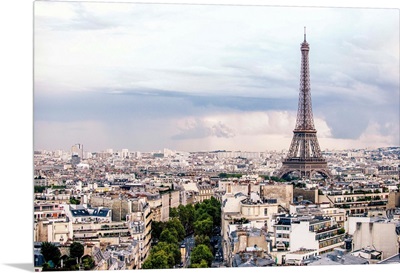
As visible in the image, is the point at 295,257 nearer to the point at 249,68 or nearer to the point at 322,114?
the point at 249,68

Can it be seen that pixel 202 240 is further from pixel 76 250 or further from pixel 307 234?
pixel 76 250

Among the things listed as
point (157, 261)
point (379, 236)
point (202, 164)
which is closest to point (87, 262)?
point (157, 261)

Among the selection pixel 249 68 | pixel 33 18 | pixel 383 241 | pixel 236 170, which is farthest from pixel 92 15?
pixel 236 170

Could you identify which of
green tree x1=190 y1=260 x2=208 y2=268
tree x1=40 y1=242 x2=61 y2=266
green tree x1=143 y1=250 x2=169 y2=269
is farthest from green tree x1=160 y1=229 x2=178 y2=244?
tree x1=40 y1=242 x2=61 y2=266

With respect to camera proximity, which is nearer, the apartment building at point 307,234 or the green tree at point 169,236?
the apartment building at point 307,234

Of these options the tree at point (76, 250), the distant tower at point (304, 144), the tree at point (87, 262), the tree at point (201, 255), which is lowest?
the tree at point (201, 255)

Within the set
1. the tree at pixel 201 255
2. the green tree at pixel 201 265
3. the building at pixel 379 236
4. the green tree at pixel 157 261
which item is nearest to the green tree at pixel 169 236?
the tree at pixel 201 255

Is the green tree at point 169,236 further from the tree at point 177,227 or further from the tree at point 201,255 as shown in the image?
the tree at point 201,255

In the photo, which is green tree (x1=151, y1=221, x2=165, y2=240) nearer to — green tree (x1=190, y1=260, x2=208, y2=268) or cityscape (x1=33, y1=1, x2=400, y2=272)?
cityscape (x1=33, y1=1, x2=400, y2=272)
